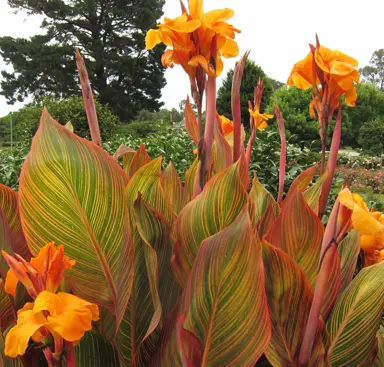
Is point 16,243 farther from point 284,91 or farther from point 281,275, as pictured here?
point 284,91

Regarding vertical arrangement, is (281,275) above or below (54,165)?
below

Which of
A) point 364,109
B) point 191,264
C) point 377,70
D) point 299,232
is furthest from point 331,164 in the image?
point 377,70

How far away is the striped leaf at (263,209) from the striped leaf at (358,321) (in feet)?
0.43

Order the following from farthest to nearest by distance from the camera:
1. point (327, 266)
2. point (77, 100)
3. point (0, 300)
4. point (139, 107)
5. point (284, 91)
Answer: point (139, 107) < point (77, 100) < point (284, 91) < point (0, 300) < point (327, 266)

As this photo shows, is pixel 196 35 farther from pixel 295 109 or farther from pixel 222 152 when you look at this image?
pixel 295 109

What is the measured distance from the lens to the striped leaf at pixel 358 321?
1.51 feet

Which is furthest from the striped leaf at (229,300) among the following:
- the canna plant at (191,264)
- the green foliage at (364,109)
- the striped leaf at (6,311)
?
the green foliage at (364,109)

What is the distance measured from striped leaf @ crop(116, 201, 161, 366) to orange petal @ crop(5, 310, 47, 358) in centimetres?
15

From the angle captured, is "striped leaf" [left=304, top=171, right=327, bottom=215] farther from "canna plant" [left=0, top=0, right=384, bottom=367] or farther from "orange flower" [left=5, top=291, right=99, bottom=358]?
"orange flower" [left=5, top=291, right=99, bottom=358]

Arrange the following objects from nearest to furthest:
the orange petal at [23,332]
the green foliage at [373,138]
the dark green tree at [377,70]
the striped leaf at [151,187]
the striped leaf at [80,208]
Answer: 1. the orange petal at [23,332]
2. the striped leaf at [80,208]
3. the striped leaf at [151,187]
4. the green foliage at [373,138]
5. the dark green tree at [377,70]

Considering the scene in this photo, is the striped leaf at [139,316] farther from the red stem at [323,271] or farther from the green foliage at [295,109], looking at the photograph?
the green foliage at [295,109]

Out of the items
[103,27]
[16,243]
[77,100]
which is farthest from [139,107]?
[16,243]

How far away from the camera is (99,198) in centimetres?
46

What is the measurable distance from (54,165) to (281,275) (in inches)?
9.5
